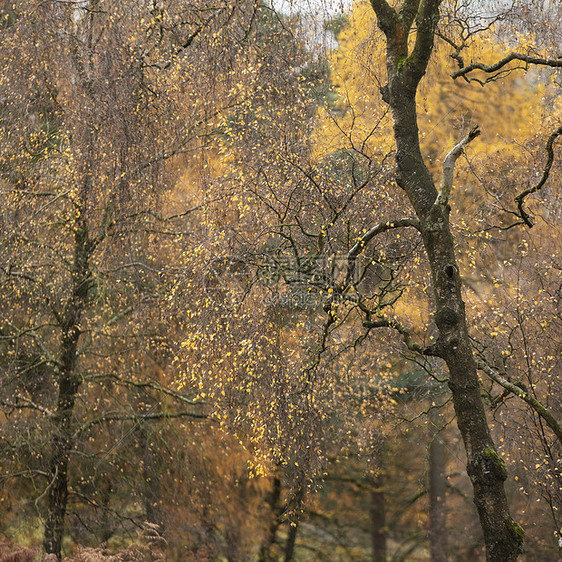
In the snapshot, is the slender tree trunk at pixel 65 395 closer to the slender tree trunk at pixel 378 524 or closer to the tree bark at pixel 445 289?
the tree bark at pixel 445 289

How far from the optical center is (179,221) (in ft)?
31.9

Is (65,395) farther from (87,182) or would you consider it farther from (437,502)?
(437,502)

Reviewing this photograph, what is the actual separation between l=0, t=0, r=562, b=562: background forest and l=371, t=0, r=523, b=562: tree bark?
0.02 metres

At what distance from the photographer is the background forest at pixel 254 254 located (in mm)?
6211

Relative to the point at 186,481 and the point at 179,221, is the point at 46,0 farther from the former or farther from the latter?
the point at 186,481

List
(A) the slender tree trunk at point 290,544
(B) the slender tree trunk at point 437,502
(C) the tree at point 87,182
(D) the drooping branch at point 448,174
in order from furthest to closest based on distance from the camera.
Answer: (A) the slender tree trunk at point 290,544, (B) the slender tree trunk at point 437,502, (C) the tree at point 87,182, (D) the drooping branch at point 448,174

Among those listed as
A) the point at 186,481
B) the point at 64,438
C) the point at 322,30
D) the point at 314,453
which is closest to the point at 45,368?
the point at 64,438

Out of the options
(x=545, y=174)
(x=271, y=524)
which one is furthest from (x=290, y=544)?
(x=545, y=174)

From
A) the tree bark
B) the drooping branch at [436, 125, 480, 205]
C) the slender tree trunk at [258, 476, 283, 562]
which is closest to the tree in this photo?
the tree bark

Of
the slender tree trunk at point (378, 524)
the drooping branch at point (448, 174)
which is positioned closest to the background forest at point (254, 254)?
the drooping branch at point (448, 174)

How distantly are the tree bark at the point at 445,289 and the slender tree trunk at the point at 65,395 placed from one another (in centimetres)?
500

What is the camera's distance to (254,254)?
6.95 meters

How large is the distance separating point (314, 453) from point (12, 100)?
203 inches

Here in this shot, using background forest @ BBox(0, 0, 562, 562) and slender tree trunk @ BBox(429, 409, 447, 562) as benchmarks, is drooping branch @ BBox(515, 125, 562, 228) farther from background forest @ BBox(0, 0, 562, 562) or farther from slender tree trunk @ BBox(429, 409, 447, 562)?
slender tree trunk @ BBox(429, 409, 447, 562)
